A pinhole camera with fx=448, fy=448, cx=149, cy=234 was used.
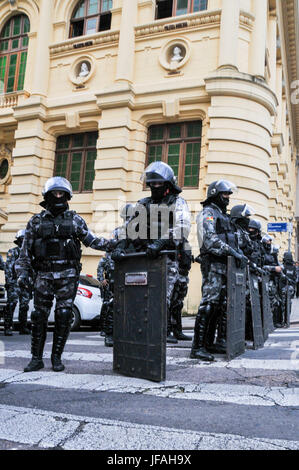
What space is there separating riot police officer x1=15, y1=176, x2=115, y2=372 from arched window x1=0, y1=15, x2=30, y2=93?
15347mm

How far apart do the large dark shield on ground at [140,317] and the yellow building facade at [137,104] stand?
8.57m

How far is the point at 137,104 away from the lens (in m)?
14.8

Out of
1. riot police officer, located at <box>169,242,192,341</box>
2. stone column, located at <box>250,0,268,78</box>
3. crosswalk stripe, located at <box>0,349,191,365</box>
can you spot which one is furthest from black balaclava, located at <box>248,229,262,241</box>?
stone column, located at <box>250,0,268,78</box>

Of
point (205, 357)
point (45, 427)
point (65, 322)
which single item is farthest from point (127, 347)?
point (45, 427)

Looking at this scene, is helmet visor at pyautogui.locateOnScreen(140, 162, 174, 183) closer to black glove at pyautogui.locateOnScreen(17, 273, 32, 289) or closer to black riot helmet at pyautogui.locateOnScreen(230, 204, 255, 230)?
black glove at pyautogui.locateOnScreen(17, 273, 32, 289)

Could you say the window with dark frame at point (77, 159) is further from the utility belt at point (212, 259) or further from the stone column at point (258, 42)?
the utility belt at point (212, 259)

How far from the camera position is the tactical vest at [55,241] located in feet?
14.8

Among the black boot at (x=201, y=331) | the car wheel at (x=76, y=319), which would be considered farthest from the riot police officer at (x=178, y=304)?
the car wheel at (x=76, y=319)

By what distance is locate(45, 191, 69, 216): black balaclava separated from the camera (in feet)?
15.1

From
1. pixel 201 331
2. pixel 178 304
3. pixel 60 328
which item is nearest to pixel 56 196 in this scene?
pixel 60 328

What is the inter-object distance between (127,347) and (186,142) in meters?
11.4

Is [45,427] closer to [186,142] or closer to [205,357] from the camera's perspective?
[205,357]

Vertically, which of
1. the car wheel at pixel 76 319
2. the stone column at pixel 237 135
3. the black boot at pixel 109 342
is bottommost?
the black boot at pixel 109 342

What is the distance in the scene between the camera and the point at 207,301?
5.04 m
